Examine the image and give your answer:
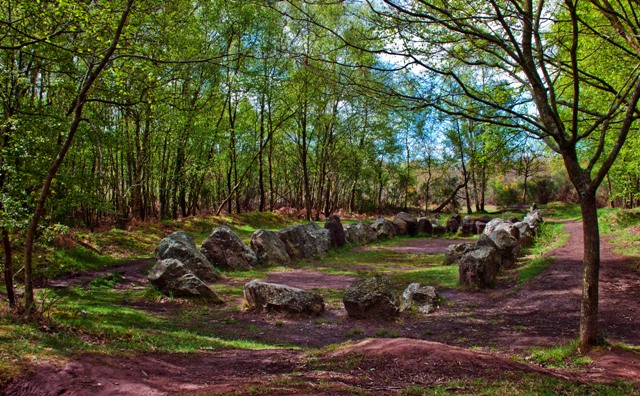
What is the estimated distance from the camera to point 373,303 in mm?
8633

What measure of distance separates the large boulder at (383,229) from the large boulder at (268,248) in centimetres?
989

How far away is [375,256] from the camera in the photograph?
18781 millimetres

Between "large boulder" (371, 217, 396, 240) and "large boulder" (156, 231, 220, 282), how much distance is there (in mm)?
13980

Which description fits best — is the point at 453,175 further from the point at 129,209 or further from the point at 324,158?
the point at 129,209

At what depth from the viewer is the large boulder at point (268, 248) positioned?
15.5m

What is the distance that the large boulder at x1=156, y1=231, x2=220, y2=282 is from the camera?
12164 mm

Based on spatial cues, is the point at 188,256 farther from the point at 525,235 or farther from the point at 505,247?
the point at 525,235

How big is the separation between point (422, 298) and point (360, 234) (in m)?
13.4

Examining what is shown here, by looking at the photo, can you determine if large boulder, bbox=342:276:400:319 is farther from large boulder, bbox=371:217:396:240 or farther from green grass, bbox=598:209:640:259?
large boulder, bbox=371:217:396:240

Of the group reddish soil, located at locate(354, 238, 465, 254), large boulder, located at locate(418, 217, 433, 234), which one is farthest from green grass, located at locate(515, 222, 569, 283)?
large boulder, located at locate(418, 217, 433, 234)

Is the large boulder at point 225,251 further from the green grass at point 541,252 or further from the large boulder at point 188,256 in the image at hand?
the green grass at point 541,252

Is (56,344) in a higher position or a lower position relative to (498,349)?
higher

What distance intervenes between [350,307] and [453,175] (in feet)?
130

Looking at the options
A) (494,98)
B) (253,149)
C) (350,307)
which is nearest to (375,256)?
(350,307)
